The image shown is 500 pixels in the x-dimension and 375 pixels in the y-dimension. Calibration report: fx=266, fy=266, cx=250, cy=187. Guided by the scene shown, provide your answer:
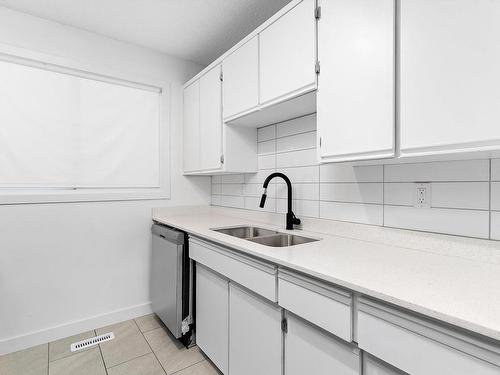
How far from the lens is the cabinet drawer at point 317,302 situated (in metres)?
0.88

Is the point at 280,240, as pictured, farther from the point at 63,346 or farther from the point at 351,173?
the point at 63,346

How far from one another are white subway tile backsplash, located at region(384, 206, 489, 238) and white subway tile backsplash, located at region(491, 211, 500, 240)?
0.02 metres

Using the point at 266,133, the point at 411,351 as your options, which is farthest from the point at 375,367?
the point at 266,133

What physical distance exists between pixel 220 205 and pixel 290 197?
1.15 meters

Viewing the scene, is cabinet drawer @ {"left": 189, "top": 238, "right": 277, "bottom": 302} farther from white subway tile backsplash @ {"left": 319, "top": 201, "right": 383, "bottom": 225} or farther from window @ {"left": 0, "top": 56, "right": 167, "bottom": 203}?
window @ {"left": 0, "top": 56, "right": 167, "bottom": 203}

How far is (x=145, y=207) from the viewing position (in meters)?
2.51

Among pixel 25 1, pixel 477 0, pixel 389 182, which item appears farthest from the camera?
pixel 25 1

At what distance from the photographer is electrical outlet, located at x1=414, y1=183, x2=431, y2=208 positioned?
1237 mm

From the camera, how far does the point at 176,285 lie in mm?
1889

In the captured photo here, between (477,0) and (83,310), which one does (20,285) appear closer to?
(83,310)

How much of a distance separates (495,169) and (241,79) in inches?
57.8

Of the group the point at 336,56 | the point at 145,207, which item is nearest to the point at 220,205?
the point at 145,207

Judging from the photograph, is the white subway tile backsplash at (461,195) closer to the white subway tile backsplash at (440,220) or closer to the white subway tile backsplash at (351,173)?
the white subway tile backsplash at (440,220)

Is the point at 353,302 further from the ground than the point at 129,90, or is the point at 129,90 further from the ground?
the point at 129,90
